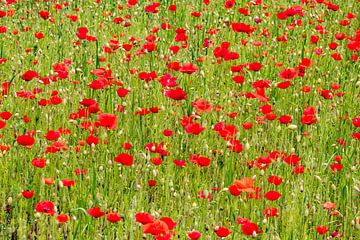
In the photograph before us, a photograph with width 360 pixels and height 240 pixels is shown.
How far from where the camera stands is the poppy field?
315 cm

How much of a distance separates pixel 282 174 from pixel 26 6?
15.4ft

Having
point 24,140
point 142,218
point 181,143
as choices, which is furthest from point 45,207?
point 181,143

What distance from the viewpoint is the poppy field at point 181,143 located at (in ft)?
10.3

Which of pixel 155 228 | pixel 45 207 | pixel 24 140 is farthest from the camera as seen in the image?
pixel 24 140

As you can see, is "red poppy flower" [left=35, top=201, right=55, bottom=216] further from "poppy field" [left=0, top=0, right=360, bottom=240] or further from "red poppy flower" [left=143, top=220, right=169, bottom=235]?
"red poppy flower" [left=143, top=220, right=169, bottom=235]

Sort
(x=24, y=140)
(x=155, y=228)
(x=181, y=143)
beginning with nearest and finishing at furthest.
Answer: (x=155, y=228)
(x=24, y=140)
(x=181, y=143)

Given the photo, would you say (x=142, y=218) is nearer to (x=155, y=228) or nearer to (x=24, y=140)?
(x=155, y=228)

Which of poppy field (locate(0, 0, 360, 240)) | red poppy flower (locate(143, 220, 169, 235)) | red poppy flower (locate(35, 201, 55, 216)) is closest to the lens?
red poppy flower (locate(143, 220, 169, 235))

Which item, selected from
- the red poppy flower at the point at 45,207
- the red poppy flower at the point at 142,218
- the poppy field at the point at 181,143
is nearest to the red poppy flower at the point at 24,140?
the poppy field at the point at 181,143

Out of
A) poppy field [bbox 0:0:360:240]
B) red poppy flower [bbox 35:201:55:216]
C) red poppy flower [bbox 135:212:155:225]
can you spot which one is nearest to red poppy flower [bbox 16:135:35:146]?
poppy field [bbox 0:0:360:240]

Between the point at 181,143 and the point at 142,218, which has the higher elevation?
the point at 142,218

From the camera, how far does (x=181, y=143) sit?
160 inches

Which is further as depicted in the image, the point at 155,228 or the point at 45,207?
the point at 45,207

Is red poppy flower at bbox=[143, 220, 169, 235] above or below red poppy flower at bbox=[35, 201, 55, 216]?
above
